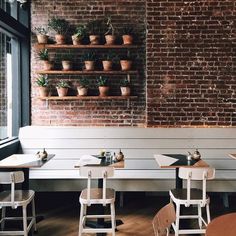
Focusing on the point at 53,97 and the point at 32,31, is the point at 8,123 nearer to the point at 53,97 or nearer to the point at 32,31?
A: the point at 53,97

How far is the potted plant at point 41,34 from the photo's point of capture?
553 centimetres

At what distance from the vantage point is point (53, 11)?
5.70m

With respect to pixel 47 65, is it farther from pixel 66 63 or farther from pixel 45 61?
pixel 66 63

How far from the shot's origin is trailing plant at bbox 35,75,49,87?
220 inches

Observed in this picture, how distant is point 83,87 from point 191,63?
1708mm

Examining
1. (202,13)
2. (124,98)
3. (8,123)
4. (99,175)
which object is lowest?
(99,175)

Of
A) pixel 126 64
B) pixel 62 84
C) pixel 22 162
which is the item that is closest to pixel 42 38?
pixel 62 84

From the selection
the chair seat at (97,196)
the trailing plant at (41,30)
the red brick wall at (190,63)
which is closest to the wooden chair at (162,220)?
the chair seat at (97,196)

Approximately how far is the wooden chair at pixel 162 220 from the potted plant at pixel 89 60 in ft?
11.8

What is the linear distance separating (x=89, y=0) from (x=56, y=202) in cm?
319

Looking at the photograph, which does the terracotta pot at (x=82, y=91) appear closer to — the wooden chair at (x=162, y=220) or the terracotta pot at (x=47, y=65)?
the terracotta pot at (x=47, y=65)

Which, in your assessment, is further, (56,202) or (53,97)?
(53,97)

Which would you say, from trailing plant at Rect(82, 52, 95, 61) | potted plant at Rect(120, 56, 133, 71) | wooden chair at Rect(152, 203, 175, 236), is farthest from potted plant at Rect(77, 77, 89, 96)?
wooden chair at Rect(152, 203, 175, 236)

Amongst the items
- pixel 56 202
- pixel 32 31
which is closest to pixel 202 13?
pixel 32 31
